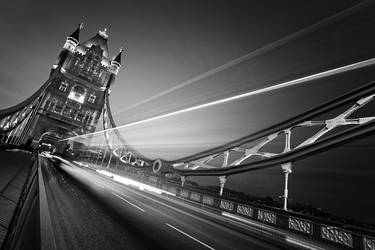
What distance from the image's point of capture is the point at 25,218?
372cm

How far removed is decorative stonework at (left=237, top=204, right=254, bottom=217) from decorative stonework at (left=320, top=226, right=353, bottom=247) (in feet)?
11.6

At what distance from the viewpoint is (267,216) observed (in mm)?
9766

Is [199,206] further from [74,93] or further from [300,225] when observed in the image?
[74,93]

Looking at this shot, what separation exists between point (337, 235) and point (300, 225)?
1.35 meters

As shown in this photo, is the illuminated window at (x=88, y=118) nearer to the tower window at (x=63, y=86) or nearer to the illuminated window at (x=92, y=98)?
the illuminated window at (x=92, y=98)

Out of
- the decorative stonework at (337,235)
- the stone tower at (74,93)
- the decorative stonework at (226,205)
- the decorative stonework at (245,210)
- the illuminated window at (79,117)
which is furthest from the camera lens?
the illuminated window at (79,117)

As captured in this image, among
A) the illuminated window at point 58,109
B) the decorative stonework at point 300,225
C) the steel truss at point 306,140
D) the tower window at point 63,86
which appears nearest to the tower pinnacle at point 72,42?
the tower window at point 63,86

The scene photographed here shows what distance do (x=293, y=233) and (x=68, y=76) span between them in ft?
253

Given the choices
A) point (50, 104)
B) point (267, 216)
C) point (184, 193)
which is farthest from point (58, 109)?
point (267, 216)

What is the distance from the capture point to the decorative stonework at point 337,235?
6778 mm

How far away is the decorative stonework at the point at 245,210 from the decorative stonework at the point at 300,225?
2225mm

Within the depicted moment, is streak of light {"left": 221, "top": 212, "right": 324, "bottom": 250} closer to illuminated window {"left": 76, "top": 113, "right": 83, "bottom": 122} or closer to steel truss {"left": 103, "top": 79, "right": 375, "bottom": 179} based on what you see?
steel truss {"left": 103, "top": 79, "right": 375, "bottom": 179}

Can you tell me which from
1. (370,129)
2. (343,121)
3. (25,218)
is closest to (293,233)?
(370,129)

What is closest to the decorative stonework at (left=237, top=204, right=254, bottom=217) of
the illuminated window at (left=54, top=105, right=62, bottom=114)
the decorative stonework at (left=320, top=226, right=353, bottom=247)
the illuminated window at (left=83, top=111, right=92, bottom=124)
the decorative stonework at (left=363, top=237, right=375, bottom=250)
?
the decorative stonework at (left=320, top=226, right=353, bottom=247)
